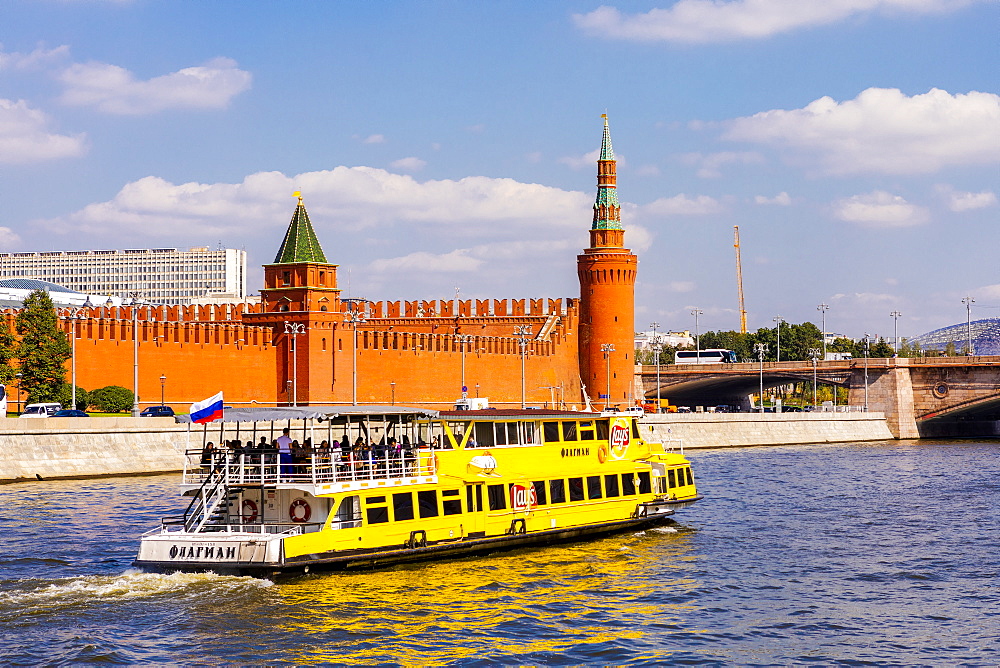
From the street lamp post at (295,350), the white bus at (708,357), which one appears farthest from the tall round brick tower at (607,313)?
the white bus at (708,357)

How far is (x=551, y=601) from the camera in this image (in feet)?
76.4

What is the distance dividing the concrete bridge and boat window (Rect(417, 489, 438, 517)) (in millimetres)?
59153

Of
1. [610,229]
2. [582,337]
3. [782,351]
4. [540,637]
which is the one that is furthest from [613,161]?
[540,637]

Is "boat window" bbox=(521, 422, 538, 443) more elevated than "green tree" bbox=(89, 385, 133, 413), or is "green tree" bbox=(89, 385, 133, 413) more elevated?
"green tree" bbox=(89, 385, 133, 413)

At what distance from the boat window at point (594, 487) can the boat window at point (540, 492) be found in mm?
1621

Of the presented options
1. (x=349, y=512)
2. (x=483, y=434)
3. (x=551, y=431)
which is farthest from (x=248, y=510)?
(x=551, y=431)

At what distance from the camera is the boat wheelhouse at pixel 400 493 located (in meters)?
23.8

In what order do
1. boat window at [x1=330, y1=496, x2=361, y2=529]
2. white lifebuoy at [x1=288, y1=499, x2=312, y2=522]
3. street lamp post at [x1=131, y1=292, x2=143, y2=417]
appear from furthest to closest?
street lamp post at [x1=131, y1=292, x2=143, y2=417], white lifebuoy at [x1=288, y1=499, x2=312, y2=522], boat window at [x1=330, y1=496, x2=361, y2=529]

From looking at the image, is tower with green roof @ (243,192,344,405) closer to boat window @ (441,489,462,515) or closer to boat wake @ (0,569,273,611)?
boat window @ (441,489,462,515)

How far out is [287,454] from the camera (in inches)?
994

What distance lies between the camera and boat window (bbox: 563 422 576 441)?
30931 mm

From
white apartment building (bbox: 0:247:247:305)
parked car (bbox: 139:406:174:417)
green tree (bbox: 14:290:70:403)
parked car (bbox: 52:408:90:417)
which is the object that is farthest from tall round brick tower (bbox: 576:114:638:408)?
white apartment building (bbox: 0:247:247:305)

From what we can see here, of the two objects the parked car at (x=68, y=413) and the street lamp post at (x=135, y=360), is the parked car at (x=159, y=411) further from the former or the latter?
the parked car at (x=68, y=413)

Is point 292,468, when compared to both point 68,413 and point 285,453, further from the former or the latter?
point 68,413
